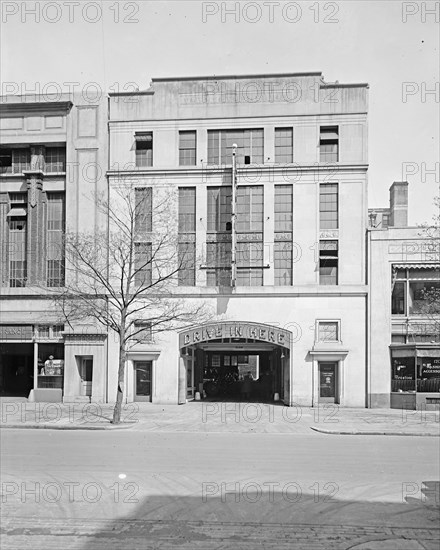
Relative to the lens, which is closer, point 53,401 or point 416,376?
point 416,376

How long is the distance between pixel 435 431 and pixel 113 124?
812 inches

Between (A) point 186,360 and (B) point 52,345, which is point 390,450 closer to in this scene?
(A) point 186,360

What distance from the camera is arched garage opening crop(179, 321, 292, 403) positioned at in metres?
25.7

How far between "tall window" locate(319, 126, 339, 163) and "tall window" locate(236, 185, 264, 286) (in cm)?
357

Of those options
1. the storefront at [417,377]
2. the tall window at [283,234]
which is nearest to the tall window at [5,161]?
the tall window at [283,234]

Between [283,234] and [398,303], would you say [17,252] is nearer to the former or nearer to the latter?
[283,234]

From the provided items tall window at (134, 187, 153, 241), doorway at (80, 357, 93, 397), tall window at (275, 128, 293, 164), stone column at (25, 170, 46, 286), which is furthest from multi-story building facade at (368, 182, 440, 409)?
stone column at (25, 170, 46, 286)

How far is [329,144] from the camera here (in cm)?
2652

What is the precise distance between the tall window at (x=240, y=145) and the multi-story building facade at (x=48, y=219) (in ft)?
19.3

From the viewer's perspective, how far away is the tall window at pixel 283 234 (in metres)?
26.2

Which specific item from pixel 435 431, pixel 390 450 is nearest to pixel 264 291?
pixel 435 431

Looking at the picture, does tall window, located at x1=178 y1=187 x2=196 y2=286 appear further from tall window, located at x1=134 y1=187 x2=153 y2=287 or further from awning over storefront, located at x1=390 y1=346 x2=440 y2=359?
awning over storefront, located at x1=390 y1=346 x2=440 y2=359

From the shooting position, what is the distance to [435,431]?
17.9 meters

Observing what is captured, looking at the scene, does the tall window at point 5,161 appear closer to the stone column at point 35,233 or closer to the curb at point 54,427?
the stone column at point 35,233
